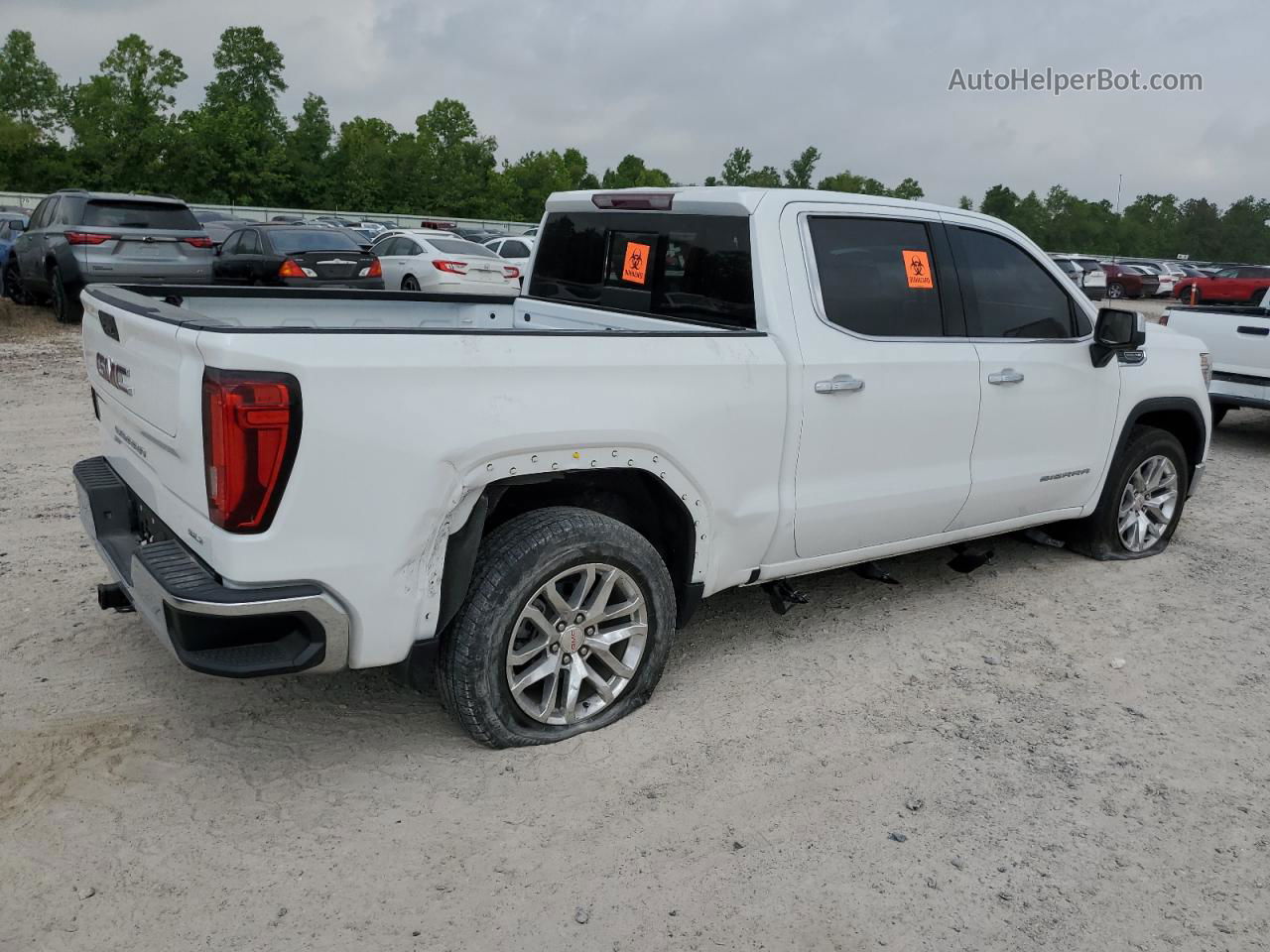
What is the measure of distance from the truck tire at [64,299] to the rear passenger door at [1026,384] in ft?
39.3

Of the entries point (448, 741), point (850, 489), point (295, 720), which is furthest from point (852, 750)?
point (295, 720)

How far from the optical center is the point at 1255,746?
3838mm

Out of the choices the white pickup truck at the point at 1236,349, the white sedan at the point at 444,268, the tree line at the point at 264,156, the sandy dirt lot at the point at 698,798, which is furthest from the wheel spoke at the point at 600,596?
the tree line at the point at 264,156

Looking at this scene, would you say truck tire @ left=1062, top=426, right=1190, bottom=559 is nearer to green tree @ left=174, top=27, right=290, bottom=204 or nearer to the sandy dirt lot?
the sandy dirt lot

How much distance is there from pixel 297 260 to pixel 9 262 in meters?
5.79

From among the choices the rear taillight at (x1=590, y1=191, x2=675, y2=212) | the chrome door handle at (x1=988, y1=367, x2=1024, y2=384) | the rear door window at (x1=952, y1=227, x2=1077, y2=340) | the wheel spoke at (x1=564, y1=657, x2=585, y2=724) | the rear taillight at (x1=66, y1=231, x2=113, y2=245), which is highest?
the rear taillight at (x1=590, y1=191, x2=675, y2=212)

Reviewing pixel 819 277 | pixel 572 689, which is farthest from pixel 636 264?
pixel 572 689

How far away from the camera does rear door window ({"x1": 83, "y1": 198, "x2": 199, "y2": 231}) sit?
13.3 metres

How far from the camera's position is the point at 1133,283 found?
36.8m

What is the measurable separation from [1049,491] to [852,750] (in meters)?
2.11

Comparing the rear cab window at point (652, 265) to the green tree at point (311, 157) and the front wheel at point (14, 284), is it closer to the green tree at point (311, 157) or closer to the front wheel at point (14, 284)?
the front wheel at point (14, 284)

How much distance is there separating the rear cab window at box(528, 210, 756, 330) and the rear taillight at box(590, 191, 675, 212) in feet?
0.12

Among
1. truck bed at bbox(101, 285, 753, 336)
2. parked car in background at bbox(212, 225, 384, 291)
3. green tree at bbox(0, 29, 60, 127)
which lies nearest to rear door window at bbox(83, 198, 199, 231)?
parked car in background at bbox(212, 225, 384, 291)

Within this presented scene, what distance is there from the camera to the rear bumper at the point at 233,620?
113 inches
